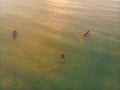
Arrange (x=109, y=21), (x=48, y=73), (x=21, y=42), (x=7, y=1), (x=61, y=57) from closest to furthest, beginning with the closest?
1. (x=48, y=73)
2. (x=61, y=57)
3. (x=21, y=42)
4. (x=109, y=21)
5. (x=7, y=1)

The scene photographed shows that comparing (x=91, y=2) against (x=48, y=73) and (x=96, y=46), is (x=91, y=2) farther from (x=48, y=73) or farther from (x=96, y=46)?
(x=48, y=73)

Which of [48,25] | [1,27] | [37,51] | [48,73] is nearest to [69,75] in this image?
[48,73]

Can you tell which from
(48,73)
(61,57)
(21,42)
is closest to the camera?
(48,73)

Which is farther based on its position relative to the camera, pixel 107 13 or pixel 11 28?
pixel 107 13

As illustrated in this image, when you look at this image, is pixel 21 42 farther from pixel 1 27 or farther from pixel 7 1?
pixel 7 1

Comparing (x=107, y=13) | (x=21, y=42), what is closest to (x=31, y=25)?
(x=21, y=42)

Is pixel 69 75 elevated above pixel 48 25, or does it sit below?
below
